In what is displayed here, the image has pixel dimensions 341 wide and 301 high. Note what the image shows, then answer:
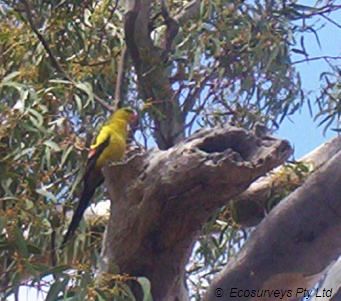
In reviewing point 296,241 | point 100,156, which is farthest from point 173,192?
point 100,156

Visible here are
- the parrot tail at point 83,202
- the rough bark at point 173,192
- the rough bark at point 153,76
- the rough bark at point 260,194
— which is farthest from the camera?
the rough bark at point 153,76

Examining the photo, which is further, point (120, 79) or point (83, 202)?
point (120, 79)

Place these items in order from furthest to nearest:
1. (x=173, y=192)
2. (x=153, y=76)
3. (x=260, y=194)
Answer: (x=153, y=76)
(x=260, y=194)
(x=173, y=192)

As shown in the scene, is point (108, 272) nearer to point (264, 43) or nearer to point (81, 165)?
point (81, 165)

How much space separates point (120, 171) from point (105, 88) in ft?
3.16

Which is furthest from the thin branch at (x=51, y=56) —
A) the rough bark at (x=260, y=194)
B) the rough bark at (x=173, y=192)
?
the rough bark at (x=173, y=192)

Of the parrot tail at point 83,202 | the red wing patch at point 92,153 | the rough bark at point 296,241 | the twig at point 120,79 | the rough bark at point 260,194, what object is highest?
the twig at point 120,79

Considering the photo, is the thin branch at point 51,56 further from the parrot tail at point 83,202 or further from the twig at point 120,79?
the parrot tail at point 83,202

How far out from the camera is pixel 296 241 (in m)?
→ 1.56

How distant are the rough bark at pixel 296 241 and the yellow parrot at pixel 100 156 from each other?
50cm

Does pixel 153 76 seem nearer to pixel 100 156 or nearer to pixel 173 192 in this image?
pixel 100 156

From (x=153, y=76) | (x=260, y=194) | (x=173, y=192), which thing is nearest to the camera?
(x=173, y=192)

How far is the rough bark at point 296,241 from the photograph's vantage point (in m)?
1.55

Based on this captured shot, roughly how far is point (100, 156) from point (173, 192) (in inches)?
21.1
